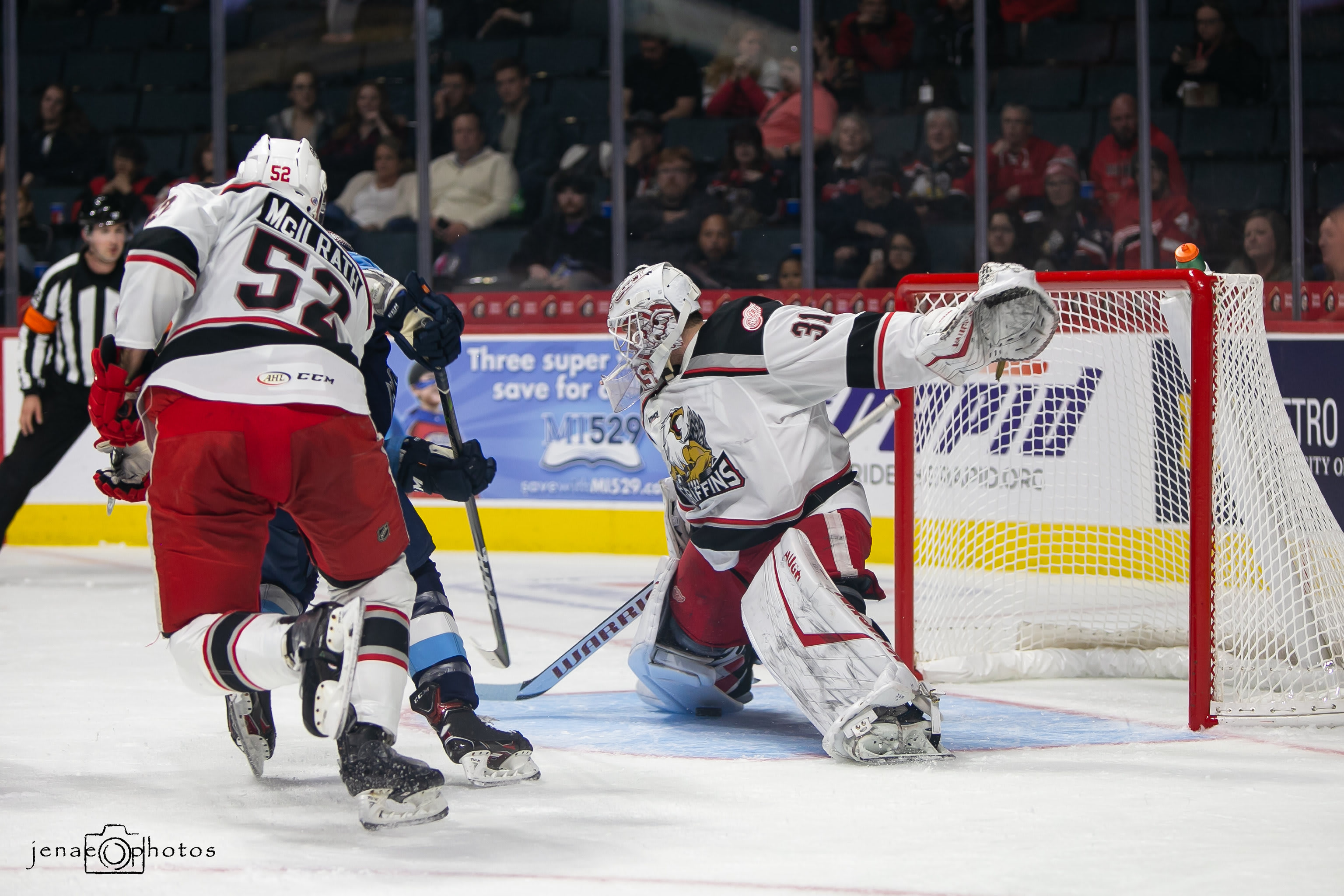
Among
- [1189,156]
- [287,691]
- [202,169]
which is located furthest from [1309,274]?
[202,169]

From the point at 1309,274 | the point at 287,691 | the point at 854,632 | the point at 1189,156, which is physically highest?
the point at 1189,156

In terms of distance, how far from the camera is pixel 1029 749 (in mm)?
3037

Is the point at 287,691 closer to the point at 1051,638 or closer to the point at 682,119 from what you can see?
the point at 1051,638

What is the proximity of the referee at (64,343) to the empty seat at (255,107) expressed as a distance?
6.08ft

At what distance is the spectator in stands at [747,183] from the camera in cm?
673

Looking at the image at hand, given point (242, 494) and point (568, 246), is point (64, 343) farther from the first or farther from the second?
point (242, 494)

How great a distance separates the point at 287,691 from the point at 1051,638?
1.91 meters

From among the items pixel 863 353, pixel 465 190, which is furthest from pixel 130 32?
pixel 863 353

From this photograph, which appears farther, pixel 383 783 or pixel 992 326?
pixel 992 326

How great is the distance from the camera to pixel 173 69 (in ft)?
25.1

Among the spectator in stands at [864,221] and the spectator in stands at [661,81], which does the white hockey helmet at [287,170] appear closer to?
the spectator in stands at [864,221]

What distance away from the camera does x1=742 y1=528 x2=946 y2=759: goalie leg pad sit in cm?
286

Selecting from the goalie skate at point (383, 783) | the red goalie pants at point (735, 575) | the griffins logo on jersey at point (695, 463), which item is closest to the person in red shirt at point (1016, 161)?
the red goalie pants at point (735, 575)

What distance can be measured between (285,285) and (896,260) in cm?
432
